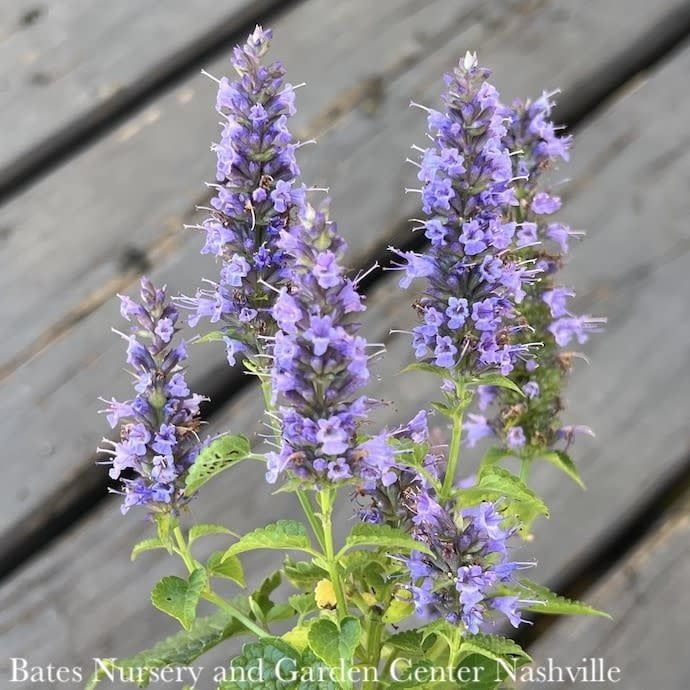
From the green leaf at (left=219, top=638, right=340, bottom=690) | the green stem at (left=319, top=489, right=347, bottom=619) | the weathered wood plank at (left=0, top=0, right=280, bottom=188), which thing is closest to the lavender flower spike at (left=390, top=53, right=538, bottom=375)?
the green stem at (left=319, top=489, right=347, bottom=619)

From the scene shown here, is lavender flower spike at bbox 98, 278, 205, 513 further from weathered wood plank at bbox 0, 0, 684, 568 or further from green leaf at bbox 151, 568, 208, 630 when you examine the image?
weathered wood plank at bbox 0, 0, 684, 568

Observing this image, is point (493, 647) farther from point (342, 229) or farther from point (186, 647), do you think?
point (342, 229)

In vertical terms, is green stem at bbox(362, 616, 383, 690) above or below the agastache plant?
below

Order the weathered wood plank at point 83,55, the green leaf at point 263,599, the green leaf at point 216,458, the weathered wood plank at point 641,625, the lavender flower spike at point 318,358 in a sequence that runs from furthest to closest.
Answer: the weathered wood plank at point 83,55 → the weathered wood plank at point 641,625 → the green leaf at point 263,599 → the green leaf at point 216,458 → the lavender flower spike at point 318,358

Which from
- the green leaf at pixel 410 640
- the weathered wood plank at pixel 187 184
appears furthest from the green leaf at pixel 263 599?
A: the weathered wood plank at pixel 187 184

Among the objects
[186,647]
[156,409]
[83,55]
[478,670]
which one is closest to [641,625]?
[478,670]

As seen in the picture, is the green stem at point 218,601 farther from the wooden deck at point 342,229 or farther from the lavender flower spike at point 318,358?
the wooden deck at point 342,229
